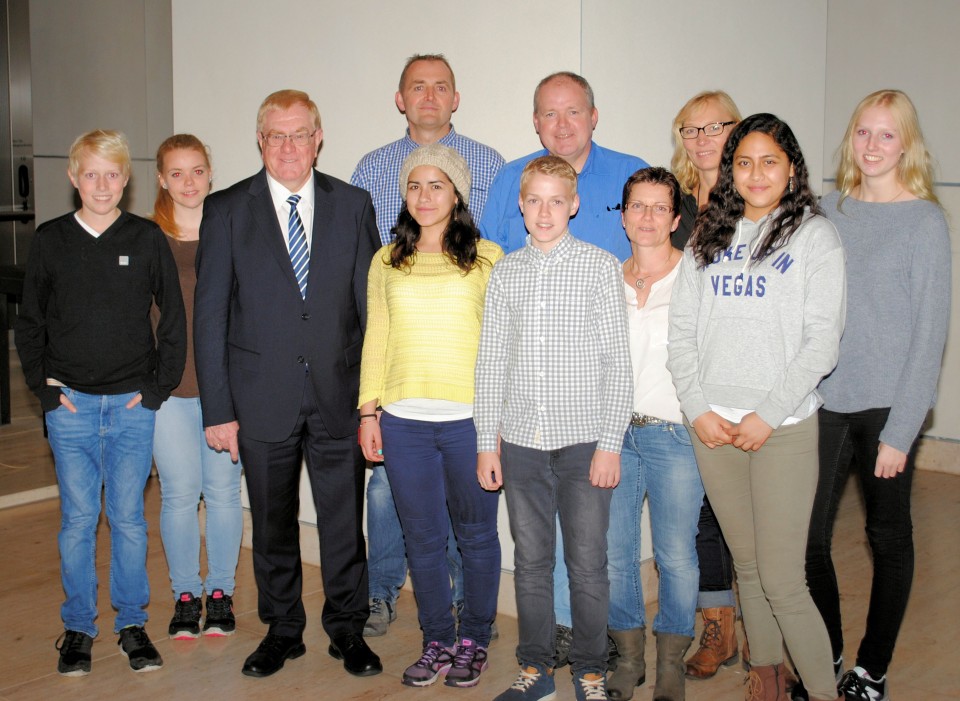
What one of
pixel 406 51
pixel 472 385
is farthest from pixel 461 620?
pixel 406 51

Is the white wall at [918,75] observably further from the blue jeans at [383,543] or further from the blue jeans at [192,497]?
the blue jeans at [192,497]

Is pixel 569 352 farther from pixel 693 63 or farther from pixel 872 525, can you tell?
pixel 693 63

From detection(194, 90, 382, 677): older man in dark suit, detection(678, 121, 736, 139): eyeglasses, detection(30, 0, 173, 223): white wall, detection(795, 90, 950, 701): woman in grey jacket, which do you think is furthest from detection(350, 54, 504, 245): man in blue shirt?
detection(30, 0, 173, 223): white wall

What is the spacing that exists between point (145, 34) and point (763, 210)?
7.75 metres

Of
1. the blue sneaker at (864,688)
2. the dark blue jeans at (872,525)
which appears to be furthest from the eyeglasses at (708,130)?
the blue sneaker at (864,688)

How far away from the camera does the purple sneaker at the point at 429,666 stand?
323 centimetres

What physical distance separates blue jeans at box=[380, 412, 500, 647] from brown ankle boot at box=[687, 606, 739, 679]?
697 mm

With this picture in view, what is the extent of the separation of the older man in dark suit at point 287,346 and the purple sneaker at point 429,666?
0.17 m

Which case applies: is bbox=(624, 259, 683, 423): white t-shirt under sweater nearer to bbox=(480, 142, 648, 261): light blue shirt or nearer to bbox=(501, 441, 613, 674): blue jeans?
bbox=(501, 441, 613, 674): blue jeans

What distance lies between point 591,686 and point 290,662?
42.3 inches

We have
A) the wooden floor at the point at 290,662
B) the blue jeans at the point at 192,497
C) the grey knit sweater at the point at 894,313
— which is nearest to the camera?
the grey knit sweater at the point at 894,313

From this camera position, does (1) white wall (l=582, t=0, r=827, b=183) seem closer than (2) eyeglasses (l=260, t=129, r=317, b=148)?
No

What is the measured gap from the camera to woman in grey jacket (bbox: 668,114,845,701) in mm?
2662

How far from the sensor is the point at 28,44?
31.3 feet
